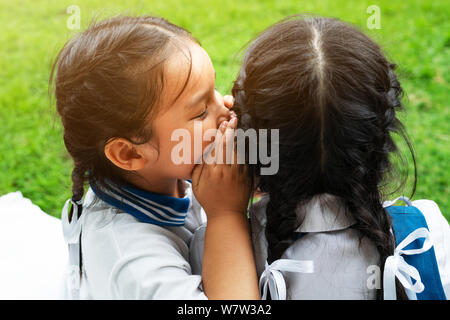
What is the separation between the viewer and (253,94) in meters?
1.12

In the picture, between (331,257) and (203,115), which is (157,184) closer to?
(203,115)

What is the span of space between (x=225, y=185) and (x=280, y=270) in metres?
0.24

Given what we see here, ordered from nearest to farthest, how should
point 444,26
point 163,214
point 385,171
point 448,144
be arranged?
point 385,171 → point 163,214 → point 448,144 → point 444,26

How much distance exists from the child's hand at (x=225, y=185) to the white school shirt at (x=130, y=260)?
0.15m

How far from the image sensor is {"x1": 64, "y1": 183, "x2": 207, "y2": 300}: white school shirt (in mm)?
1101

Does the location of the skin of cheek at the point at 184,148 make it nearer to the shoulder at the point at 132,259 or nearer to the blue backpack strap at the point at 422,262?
the shoulder at the point at 132,259

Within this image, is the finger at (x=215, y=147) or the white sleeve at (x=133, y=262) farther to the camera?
the finger at (x=215, y=147)

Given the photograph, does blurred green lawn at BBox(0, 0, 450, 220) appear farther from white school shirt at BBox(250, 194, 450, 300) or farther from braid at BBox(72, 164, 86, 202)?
white school shirt at BBox(250, 194, 450, 300)

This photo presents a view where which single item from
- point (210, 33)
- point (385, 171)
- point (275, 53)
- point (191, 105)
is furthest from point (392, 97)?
point (210, 33)

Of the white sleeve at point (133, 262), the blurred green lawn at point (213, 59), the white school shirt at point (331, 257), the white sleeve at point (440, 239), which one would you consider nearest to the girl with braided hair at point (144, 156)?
the white sleeve at point (133, 262)

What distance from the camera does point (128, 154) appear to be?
1242mm

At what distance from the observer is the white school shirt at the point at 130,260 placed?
1101 mm
